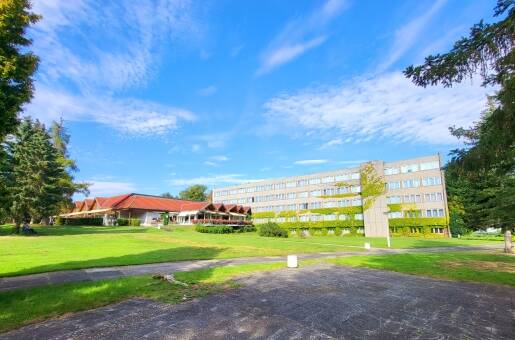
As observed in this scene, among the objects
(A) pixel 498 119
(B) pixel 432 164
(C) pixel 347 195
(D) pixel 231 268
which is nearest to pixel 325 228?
(C) pixel 347 195

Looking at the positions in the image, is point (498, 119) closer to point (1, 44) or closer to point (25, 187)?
point (1, 44)

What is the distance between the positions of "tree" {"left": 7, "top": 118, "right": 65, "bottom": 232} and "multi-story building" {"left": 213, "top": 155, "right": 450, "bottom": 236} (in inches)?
1682

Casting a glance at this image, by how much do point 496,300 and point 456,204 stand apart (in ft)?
191

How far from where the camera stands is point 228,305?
25.6 ft

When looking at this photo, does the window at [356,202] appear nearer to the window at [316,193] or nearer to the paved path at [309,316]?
the window at [316,193]

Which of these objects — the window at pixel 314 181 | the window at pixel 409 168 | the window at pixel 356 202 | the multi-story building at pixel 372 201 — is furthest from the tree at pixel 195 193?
the window at pixel 409 168

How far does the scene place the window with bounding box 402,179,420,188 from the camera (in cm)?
5934

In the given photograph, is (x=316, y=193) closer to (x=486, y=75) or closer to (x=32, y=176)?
(x=32, y=176)

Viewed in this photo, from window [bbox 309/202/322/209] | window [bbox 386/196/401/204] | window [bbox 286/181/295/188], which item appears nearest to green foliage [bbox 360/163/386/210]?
window [bbox 386/196/401/204]

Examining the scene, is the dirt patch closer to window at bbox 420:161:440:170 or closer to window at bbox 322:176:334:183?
window at bbox 420:161:440:170

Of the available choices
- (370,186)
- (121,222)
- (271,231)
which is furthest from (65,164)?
(370,186)

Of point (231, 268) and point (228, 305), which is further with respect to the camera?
point (231, 268)

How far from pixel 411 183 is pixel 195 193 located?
7222 cm

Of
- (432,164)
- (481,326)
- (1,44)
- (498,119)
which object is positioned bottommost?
(481,326)
